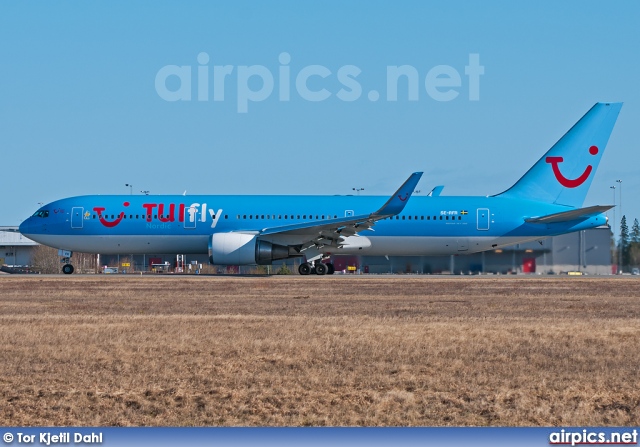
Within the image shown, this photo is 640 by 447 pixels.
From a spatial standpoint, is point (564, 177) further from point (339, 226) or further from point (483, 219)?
point (339, 226)

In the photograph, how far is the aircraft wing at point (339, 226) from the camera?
147 feet

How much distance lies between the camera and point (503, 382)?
43.3ft

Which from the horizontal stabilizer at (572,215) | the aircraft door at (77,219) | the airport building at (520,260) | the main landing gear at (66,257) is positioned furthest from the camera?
the airport building at (520,260)

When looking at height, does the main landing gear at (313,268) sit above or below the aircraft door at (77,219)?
below

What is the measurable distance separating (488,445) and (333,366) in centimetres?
720

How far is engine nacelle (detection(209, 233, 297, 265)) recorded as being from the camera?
1827 inches

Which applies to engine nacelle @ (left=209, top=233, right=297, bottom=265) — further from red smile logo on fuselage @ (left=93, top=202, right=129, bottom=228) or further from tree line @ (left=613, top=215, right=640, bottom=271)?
tree line @ (left=613, top=215, right=640, bottom=271)

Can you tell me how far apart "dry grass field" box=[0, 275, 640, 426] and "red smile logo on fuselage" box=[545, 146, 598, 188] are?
2440 cm

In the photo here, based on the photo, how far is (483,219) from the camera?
5009 cm

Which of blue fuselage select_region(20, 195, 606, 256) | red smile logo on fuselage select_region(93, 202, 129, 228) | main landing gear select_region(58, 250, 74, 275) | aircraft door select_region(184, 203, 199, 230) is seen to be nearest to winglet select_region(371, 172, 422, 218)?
blue fuselage select_region(20, 195, 606, 256)

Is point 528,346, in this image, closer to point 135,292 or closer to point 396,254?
point 135,292

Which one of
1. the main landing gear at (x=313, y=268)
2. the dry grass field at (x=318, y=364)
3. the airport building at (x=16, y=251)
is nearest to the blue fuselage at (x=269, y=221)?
the main landing gear at (x=313, y=268)

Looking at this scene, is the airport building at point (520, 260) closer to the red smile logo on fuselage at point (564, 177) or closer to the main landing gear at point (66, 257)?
the main landing gear at point (66, 257)

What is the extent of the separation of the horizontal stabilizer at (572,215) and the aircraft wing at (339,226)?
8.22m
